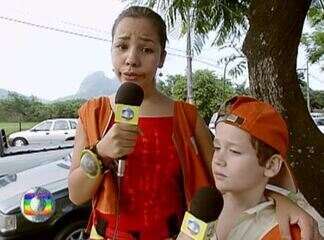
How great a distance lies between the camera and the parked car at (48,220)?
13.8 feet

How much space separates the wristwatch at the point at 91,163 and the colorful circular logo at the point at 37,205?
2661mm

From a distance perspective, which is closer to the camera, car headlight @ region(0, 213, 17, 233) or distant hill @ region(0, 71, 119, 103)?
distant hill @ region(0, 71, 119, 103)

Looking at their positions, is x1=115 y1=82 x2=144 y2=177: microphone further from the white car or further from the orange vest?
the white car

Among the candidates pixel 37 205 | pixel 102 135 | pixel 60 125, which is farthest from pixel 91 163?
pixel 60 125

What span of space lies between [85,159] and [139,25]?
1.57 feet

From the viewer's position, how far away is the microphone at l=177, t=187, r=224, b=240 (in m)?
1.25

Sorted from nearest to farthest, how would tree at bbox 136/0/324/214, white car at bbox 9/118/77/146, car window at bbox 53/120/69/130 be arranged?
tree at bbox 136/0/324/214
white car at bbox 9/118/77/146
car window at bbox 53/120/69/130

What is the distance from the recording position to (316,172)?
3.84 m

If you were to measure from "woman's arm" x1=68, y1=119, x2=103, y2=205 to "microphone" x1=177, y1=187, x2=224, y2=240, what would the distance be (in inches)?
17.0

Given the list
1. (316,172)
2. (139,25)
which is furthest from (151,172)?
(316,172)

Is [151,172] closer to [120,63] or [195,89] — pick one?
[120,63]

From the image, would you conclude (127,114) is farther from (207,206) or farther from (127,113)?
(207,206)

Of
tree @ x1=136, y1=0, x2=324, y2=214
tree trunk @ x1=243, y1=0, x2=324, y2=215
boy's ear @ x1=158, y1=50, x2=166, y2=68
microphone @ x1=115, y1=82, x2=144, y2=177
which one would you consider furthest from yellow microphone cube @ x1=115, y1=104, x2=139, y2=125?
tree trunk @ x1=243, y1=0, x2=324, y2=215

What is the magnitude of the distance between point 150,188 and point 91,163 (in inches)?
9.1
